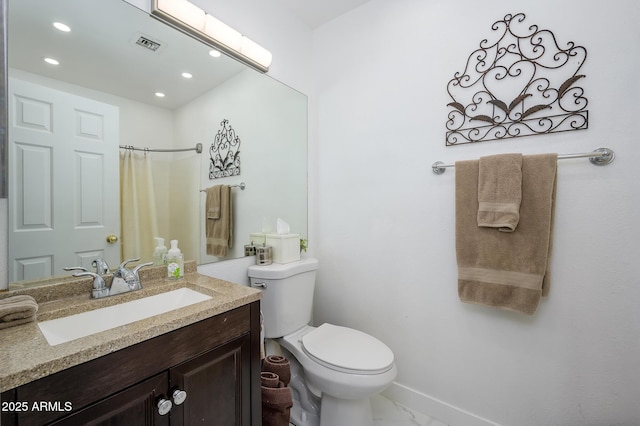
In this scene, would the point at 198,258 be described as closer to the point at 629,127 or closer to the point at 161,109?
the point at 161,109

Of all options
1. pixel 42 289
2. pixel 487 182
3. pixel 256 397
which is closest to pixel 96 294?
pixel 42 289

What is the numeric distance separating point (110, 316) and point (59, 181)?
1.66 ft

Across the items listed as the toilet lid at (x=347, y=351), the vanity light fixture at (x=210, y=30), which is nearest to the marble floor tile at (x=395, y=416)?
the toilet lid at (x=347, y=351)

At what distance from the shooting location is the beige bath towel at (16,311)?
72 cm

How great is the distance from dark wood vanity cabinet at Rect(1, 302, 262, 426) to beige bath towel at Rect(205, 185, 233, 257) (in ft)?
1.85

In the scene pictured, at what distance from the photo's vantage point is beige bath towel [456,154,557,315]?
117 centimetres

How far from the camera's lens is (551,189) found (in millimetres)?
1157

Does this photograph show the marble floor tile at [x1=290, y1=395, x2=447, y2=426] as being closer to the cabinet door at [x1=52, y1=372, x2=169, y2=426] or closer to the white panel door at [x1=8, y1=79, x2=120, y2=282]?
the cabinet door at [x1=52, y1=372, x2=169, y2=426]

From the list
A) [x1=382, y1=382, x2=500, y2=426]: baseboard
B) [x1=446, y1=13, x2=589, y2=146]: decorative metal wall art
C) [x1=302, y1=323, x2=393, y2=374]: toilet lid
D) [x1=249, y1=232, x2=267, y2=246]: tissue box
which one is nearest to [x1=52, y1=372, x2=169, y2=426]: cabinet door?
[x1=302, y1=323, x2=393, y2=374]: toilet lid

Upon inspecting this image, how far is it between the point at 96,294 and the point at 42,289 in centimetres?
15

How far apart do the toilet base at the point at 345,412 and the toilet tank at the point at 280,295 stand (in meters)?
0.41

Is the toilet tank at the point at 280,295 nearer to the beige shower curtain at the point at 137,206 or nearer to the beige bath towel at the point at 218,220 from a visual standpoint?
the beige bath towel at the point at 218,220

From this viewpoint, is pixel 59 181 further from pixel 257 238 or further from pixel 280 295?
pixel 280 295

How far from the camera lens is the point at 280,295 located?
1469 mm
